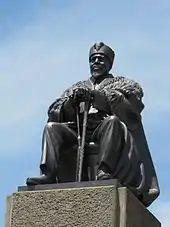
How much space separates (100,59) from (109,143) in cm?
105

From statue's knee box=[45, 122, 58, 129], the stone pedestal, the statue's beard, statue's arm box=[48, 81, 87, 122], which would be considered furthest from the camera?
the statue's beard

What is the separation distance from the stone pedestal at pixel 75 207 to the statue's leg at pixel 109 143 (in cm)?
22

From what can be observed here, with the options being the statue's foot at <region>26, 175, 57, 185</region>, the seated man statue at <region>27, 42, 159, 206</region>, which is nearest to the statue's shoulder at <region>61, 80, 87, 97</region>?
the seated man statue at <region>27, 42, 159, 206</region>

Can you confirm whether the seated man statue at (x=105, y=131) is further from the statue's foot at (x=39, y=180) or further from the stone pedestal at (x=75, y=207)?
the stone pedestal at (x=75, y=207)

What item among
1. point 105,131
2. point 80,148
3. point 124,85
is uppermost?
point 124,85

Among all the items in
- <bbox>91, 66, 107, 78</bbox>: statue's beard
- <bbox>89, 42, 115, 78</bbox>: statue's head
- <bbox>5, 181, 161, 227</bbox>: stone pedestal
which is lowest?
<bbox>5, 181, 161, 227</bbox>: stone pedestal

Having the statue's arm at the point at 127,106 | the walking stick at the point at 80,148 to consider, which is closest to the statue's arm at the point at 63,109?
the walking stick at the point at 80,148

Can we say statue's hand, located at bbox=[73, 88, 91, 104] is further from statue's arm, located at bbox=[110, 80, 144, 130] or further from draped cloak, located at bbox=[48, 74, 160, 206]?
statue's arm, located at bbox=[110, 80, 144, 130]

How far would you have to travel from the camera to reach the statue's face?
7.32 meters

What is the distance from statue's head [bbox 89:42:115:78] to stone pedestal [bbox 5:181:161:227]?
4.38 ft

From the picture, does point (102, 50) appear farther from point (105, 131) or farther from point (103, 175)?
point (103, 175)

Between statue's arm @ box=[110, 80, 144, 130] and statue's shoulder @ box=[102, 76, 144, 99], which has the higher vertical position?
statue's shoulder @ box=[102, 76, 144, 99]

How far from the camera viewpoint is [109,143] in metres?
6.60

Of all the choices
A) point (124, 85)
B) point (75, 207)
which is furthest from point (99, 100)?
point (75, 207)
